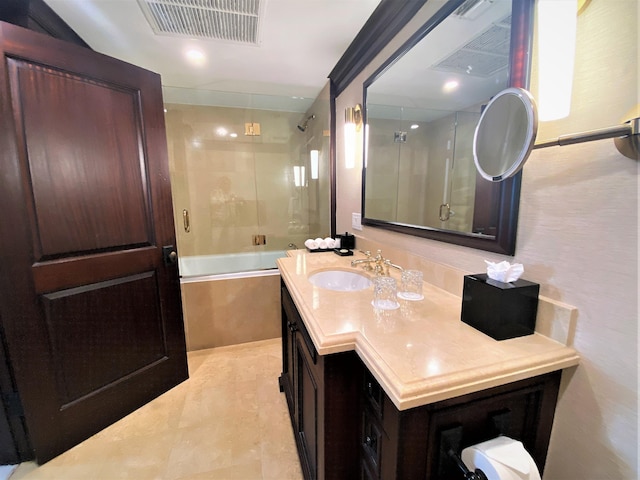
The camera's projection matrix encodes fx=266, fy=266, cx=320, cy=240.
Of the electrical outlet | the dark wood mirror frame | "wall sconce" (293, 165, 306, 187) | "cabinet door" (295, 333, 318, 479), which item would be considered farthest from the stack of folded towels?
"wall sconce" (293, 165, 306, 187)

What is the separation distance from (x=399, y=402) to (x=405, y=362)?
105 mm

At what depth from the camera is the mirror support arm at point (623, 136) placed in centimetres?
51

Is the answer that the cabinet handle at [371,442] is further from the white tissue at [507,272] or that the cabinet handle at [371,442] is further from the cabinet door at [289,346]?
the white tissue at [507,272]

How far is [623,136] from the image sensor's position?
20.8 inches

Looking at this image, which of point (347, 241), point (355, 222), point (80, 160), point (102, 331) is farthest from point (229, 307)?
point (80, 160)

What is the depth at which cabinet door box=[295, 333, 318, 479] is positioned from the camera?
36.8 inches

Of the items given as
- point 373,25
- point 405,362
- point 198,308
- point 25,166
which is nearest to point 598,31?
point 405,362

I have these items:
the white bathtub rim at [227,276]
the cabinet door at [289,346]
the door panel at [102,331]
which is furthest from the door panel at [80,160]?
the cabinet door at [289,346]

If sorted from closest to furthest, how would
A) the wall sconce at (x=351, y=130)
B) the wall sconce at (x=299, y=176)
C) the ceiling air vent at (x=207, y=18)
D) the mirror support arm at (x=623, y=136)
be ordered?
the mirror support arm at (x=623, y=136), the ceiling air vent at (x=207, y=18), the wall sconce at (x=351, y=130), the wall sconce at (x=299, y=176)

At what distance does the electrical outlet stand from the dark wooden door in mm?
1191

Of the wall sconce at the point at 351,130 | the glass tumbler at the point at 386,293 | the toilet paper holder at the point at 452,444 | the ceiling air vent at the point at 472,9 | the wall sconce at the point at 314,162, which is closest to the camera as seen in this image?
the toilet paper holder at the point at 452,444

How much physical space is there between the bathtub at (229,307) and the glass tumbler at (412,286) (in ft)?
4.61

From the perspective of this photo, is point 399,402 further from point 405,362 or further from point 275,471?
point 275,471

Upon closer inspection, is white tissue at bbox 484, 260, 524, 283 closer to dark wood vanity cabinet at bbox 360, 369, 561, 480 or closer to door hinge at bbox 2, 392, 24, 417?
dark wood vanity cabinet at bbox 360, 369, 561, 480
